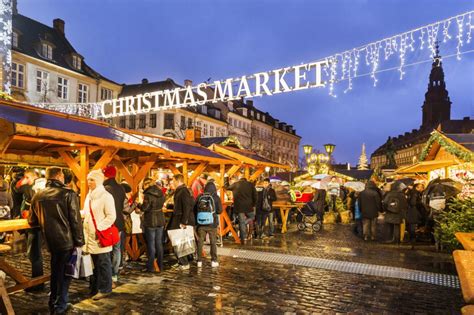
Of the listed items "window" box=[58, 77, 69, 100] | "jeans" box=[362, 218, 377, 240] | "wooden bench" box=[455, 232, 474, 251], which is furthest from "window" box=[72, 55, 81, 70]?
"wooden bench" box=[455, 232, 474, 251]

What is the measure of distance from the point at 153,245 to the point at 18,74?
95.1 feet

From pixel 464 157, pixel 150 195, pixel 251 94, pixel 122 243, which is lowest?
pixel 122 243

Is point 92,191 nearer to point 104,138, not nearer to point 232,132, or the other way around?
point 104,138

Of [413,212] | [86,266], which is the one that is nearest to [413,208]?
[413,212]

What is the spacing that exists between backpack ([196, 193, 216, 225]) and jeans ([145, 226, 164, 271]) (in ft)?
2.77

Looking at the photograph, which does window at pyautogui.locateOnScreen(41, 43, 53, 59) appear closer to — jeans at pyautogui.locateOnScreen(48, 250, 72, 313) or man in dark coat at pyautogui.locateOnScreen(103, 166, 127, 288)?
man in dark coat at pyautogui.locateOnScreen(103, 166, 127, 288)

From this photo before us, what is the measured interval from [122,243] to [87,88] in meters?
33.7

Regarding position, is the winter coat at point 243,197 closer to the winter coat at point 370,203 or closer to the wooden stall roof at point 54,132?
the wooden stall roof at point 54,132

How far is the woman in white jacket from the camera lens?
19.9 feet

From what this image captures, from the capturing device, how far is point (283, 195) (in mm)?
15609

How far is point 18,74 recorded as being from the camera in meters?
31.6

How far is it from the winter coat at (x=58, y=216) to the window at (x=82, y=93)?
3398 centimetres

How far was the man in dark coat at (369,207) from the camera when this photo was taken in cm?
1310

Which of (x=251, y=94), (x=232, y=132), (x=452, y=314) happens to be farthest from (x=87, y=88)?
(x=452, y=314)
